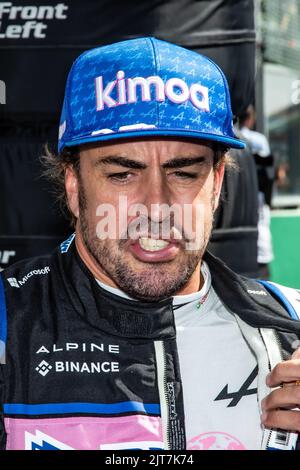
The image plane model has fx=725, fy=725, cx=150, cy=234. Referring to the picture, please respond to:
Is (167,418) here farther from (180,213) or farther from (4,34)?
(4,34)

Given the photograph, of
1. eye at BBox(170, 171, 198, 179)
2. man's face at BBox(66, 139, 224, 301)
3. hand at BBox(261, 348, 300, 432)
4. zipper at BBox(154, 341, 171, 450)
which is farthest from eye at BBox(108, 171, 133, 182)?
hand at BBox(261, 348, 300, 432)

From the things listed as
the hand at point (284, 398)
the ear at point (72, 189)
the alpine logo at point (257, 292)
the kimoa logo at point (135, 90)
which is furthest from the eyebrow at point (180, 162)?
the hand at point (284, 398)

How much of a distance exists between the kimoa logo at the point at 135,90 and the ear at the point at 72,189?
0.28 m

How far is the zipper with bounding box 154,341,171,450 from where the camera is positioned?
5.26 ft

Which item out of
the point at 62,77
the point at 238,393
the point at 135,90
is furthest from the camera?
the point at 62,77

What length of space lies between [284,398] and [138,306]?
16.0 inches

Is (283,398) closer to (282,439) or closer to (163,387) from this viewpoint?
(282,439)

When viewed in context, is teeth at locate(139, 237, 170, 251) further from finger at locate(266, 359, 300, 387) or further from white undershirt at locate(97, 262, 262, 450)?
finger at locate(266, 359, 300, 387)

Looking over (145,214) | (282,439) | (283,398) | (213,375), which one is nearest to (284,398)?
(283,398)

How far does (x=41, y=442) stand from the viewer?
1548 mm

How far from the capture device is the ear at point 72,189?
6.14 feet

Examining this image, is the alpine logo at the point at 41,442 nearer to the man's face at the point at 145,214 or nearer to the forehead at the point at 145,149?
the man's face at the point at 145,214

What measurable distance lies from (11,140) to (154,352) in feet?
4.41

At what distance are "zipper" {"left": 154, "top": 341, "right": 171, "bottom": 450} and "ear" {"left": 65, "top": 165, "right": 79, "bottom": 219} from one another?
42cm
